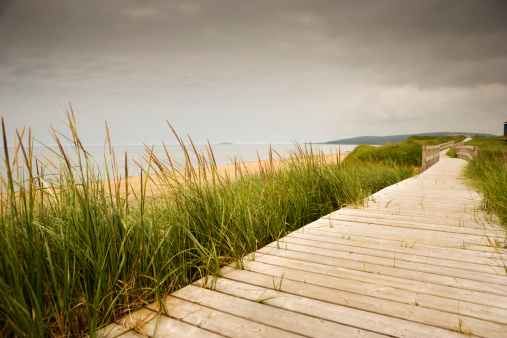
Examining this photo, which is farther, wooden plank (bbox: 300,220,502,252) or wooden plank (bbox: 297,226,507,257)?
wooden plank (bbox: 300,220,502,252)

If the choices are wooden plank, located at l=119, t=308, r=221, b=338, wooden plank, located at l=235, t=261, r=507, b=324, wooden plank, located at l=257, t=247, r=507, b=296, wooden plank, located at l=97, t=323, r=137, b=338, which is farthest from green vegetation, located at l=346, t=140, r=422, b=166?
wooden plank, located at l=97, t=323, r=137, b=338

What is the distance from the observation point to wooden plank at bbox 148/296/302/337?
115cm

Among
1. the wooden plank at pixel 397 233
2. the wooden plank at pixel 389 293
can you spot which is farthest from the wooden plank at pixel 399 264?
the wooden plank at pixel 397 233

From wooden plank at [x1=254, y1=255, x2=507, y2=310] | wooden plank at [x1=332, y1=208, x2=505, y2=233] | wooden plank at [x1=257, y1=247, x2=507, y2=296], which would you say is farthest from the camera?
wooden plank at [x1=332, y1=208, x2=505, y2=233]

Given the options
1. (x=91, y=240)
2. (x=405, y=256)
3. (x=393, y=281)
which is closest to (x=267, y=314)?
(x=393, y=281)

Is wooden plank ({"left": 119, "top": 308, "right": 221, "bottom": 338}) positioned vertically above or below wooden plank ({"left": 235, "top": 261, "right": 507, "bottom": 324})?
above

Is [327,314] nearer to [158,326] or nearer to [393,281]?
[393,281]

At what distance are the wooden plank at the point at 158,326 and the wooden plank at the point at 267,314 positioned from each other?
18 cm

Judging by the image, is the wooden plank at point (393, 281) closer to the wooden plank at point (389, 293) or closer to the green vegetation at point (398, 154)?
the wooden plank at point (389, 293)

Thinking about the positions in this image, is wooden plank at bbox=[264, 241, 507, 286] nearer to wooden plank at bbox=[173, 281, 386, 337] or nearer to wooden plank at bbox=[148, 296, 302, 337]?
wooden plank at bbox=[173, 281, 386, 337]

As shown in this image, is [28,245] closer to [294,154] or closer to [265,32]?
[294,154]

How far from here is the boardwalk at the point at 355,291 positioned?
1.18 meters

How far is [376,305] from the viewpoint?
1354 millimetres

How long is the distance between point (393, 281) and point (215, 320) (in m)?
1.06
